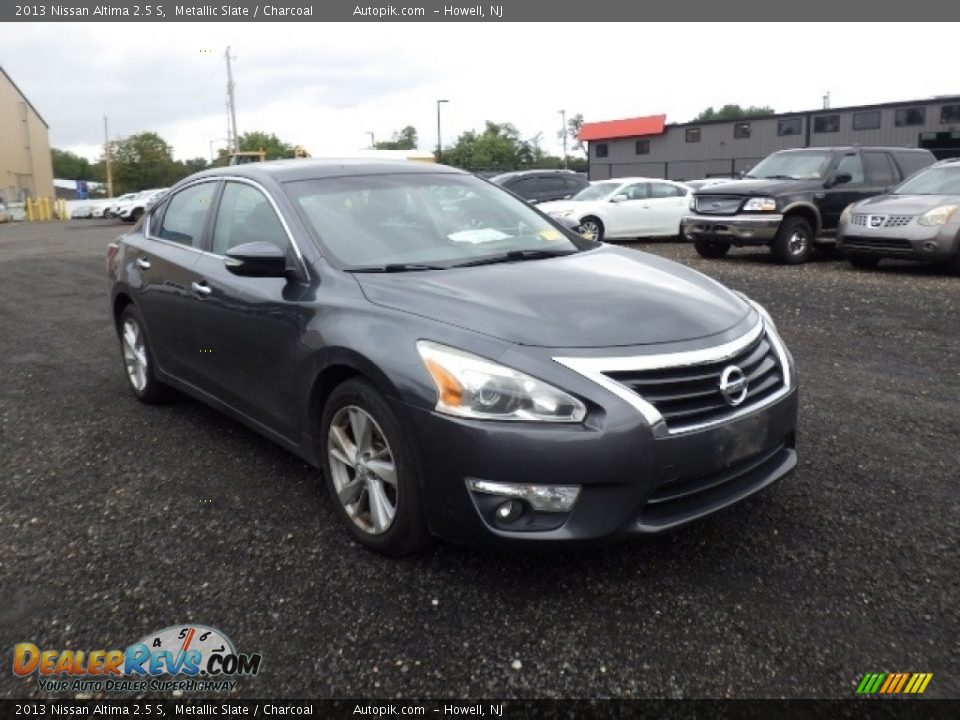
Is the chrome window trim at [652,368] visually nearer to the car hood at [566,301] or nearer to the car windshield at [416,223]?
the car hood at [566,301]

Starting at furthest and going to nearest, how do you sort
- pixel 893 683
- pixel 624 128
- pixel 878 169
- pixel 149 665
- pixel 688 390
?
pixel 624 128 < pixel 878 169 < pixel 688 390 < pixel 149 665 < pixel 893 683

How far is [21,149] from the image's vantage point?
59.0 meters

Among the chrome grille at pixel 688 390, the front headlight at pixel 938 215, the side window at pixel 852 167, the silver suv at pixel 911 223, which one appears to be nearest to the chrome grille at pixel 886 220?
the silver suv at pixel 911 223

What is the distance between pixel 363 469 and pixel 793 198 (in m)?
10.6

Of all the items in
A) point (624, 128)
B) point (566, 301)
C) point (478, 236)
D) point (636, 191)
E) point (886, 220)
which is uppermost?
point (624, 128)

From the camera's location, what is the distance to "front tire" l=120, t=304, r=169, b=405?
5250mm

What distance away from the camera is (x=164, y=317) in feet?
15.9

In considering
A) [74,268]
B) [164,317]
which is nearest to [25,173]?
[74,268]

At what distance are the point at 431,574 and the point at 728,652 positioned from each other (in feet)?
3.59

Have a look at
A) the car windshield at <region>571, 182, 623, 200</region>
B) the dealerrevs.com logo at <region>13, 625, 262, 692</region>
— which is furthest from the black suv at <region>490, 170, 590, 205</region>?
the dealerrevs.com logo at <region>13, 625, 262, 692</region>

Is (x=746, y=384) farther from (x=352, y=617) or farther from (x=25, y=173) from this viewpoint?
(x=25, y=173)

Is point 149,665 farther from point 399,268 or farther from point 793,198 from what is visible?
point 793,198

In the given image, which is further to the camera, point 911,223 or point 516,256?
point 911,223

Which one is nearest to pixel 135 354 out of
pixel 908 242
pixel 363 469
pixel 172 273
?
pixel 172 273
